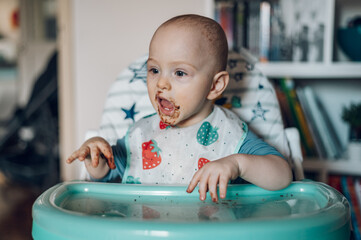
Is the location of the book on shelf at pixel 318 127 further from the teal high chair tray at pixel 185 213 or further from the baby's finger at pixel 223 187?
the baby's finger at pixel 223 187

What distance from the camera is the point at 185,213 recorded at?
64cm

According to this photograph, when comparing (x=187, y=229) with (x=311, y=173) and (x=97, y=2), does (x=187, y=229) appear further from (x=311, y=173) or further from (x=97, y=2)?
(x=97, y=2)

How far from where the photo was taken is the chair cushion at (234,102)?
3.58ft

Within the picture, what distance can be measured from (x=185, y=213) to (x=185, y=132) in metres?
0.29

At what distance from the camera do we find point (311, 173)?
A: 70.6 inches

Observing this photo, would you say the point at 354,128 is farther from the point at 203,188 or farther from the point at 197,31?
the point at 203,188

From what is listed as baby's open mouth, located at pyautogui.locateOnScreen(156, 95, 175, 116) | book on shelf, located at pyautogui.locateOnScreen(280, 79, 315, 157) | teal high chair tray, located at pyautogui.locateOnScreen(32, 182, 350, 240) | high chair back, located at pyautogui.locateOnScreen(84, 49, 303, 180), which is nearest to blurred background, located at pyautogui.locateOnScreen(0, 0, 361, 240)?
book on shelf, located at pyautogui.locateOnScreen(280, 79, 315, 157)

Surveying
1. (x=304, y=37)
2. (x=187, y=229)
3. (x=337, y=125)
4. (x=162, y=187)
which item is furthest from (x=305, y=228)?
(x=337, y=125)

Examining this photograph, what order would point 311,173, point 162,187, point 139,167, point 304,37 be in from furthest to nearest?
point 311,173 < point 304,37 < point 139,167 < point 162,187

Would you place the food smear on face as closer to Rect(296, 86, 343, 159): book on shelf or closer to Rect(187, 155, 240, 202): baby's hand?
Rect(187, 155, 240, 202): baby's hand

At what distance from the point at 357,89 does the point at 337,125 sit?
0.63 feet

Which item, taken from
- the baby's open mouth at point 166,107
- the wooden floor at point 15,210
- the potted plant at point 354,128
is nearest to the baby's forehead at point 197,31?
the baby's open mouth at point 166,107

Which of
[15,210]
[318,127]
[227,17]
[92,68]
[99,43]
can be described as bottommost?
[15,210]

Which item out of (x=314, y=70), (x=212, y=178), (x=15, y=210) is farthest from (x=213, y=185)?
(x=15, y=210)
